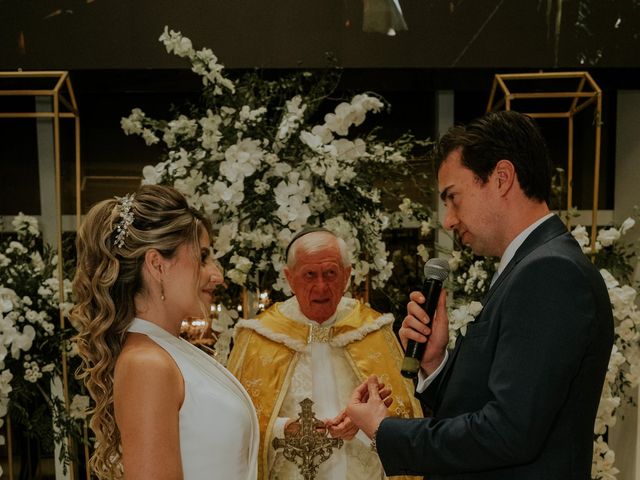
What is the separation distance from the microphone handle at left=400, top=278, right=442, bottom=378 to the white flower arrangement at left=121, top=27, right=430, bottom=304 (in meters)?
1.12

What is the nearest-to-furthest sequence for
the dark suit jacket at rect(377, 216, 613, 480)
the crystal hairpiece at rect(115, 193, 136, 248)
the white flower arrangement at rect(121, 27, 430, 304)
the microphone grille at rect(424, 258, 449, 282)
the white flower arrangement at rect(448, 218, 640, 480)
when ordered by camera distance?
the dark suit jacket at rect(377, 216, 613, 480) < the crystal hairpiece at rect(115, 193, 136, 248) < the microphone grille at rect(424, 258, 449, 282) < the white flower arrangement at rect(121, 27, 430, 304) < the white flower arrangement at rect(448, 218, 640, 480)

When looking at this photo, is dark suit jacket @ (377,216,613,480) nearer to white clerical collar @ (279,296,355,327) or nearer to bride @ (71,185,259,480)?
bride @ (71,185,259,480)

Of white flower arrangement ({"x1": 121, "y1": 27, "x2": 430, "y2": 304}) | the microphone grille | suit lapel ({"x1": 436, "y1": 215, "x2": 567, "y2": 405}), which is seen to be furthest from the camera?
white flower arrangement ({"x1": 121, "y1": 27, "x2": 430, "y2": 304})

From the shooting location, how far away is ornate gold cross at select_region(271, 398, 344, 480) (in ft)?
9.39

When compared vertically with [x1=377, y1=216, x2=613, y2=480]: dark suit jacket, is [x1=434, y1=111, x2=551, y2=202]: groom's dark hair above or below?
above

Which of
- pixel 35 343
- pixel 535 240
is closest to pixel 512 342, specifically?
pixel 535 240

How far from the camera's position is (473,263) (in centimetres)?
341

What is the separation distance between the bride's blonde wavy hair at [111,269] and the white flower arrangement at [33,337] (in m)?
1.44

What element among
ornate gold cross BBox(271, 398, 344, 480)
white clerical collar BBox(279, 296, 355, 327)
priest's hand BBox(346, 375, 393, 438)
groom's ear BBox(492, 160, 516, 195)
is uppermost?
groom's ear BBox(492, 160, 516, 195)

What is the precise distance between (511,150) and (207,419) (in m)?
1.03

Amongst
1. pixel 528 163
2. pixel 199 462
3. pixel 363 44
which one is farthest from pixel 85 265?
pixel 363 44

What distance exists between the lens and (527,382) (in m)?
1.43

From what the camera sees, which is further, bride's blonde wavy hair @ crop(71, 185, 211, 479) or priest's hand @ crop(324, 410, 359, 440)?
priest's hand @ crop(324, 410, 359, 440)

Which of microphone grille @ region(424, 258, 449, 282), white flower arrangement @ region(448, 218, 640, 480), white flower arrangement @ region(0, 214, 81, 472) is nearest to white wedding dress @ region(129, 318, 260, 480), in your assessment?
microphone grille @ region(424, 258, 449, 282)
